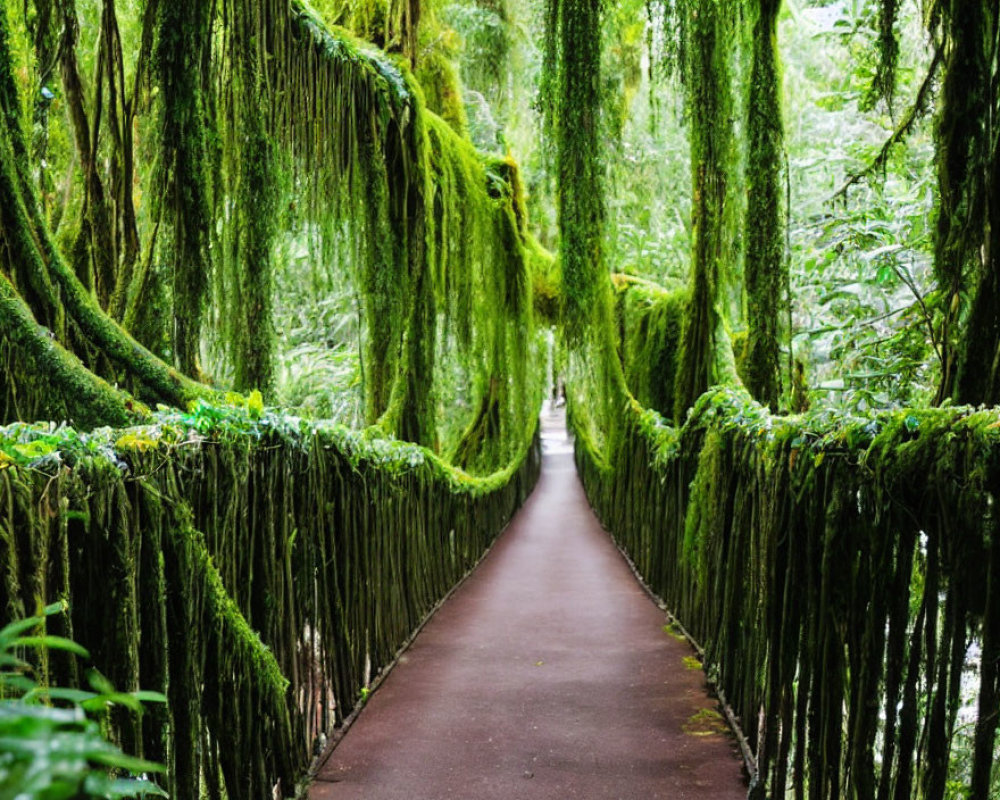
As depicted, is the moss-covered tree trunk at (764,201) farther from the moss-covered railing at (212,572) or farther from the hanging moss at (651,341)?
the hanging moss at (651,341)

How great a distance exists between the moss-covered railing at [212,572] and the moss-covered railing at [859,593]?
183 centimetres

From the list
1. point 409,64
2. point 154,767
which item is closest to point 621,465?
point 409,64

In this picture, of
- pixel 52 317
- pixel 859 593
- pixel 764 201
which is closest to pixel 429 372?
pixel 764 201

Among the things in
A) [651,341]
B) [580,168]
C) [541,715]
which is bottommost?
[541,715]

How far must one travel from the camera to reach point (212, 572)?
2662mm

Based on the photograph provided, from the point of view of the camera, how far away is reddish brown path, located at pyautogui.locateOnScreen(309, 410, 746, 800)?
3715mm

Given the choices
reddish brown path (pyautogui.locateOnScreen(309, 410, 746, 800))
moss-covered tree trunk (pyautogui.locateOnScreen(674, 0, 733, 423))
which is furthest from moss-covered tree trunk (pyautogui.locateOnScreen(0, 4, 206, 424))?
moss-covered tree trunk (pyautogui.locateOnScreen(674, 0, 733, 423))

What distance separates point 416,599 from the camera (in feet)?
22.1

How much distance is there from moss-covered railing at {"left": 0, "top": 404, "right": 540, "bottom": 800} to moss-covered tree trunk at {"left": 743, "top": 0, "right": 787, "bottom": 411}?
9.12 ft

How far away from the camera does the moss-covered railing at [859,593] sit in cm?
211

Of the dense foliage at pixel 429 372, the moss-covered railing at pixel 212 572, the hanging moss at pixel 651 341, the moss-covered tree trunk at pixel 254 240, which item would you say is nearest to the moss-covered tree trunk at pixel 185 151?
the dense foliage at pixel 429 372

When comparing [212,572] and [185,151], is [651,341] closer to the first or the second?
[185,151]

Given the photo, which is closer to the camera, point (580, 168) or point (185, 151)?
point (185, 151)

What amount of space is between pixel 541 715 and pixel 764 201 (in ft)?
12.0
